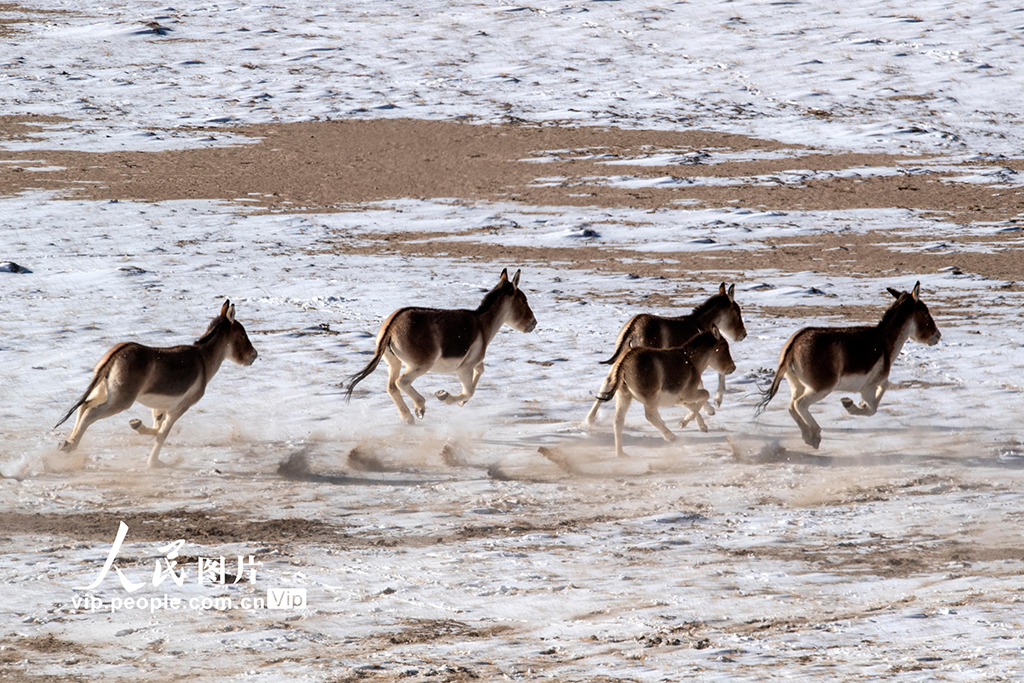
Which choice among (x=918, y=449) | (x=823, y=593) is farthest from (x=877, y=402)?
(x=823, y=593)

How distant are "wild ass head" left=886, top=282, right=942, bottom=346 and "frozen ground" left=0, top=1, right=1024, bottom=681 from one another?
0.77 m

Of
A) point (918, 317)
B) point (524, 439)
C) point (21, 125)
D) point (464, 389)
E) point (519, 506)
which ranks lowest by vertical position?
point (21, 125)

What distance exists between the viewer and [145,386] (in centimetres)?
1010

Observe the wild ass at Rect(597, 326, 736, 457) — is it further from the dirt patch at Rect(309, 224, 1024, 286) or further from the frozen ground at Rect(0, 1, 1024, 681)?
the dirt patch at Rect(309, 224, 1024, 286)

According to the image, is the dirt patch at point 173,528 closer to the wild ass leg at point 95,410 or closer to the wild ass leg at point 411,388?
the wild ass leg at point 95,410

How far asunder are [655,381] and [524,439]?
1473 millimetres

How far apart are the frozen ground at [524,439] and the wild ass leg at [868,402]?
0.24 m

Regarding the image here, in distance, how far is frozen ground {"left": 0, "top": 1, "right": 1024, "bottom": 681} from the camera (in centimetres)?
716

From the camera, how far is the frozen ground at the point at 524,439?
23.5 ft

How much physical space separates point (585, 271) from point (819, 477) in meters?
8.15

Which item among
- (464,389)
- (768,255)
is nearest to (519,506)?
(464,389)

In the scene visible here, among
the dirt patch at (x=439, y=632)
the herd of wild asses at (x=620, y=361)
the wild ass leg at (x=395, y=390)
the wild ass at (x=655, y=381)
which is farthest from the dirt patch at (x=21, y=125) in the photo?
the dirt patch at (x=439, y=632)

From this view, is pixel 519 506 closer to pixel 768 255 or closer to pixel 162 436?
pixel 162 436

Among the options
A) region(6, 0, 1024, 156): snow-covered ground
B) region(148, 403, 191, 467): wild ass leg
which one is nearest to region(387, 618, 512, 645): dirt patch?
region(148, 403, 191, 467): wild ass leg
